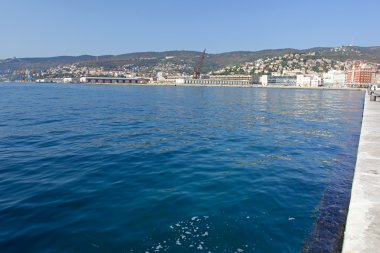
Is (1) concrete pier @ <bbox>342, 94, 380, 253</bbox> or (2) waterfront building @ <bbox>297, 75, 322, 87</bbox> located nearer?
(1) concrete pier @ <bbox>342, 94, 380, 253</bbox>

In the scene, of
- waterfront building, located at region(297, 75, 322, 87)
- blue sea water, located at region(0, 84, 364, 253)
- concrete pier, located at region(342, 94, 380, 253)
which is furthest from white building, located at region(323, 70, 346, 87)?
concrete pier, located at region(342, 94, 380, 253)

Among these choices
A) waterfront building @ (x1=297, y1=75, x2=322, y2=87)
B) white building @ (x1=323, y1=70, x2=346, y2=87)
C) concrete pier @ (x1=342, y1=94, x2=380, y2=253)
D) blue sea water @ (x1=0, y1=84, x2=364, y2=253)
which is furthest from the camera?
white building @ (x1=323, y1=70, x2=346, y2=87)

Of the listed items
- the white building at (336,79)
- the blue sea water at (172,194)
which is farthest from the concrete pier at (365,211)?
the white building at (336,79)

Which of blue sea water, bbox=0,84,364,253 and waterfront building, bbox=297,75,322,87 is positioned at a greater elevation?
waterfront building, bbox=297,75,322,87

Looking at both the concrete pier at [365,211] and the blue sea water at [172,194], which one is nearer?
the concrete pier at [365,211]

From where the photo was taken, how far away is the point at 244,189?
917cm

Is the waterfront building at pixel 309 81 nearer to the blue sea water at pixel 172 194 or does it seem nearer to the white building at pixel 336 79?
the white building at pixel 336 79

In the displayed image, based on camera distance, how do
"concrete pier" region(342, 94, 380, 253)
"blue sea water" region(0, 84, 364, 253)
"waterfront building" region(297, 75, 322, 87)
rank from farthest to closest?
1. "waterfront building" region(297, 75, 322, 87)
2. "blue sea water" region(0, 84, 364, 253)
3. "concrete pier" region(342, 94, 380, 253)

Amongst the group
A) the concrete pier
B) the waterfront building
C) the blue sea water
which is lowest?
the blue sea water

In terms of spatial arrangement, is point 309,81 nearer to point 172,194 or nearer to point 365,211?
point 172,194

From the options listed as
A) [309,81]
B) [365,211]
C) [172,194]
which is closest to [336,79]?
[309,81]

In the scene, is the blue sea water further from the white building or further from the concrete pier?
the white building

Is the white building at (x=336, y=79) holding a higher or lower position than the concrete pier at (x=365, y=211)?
higher

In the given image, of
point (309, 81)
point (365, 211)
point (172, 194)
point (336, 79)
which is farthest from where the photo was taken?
point (336, 79)
